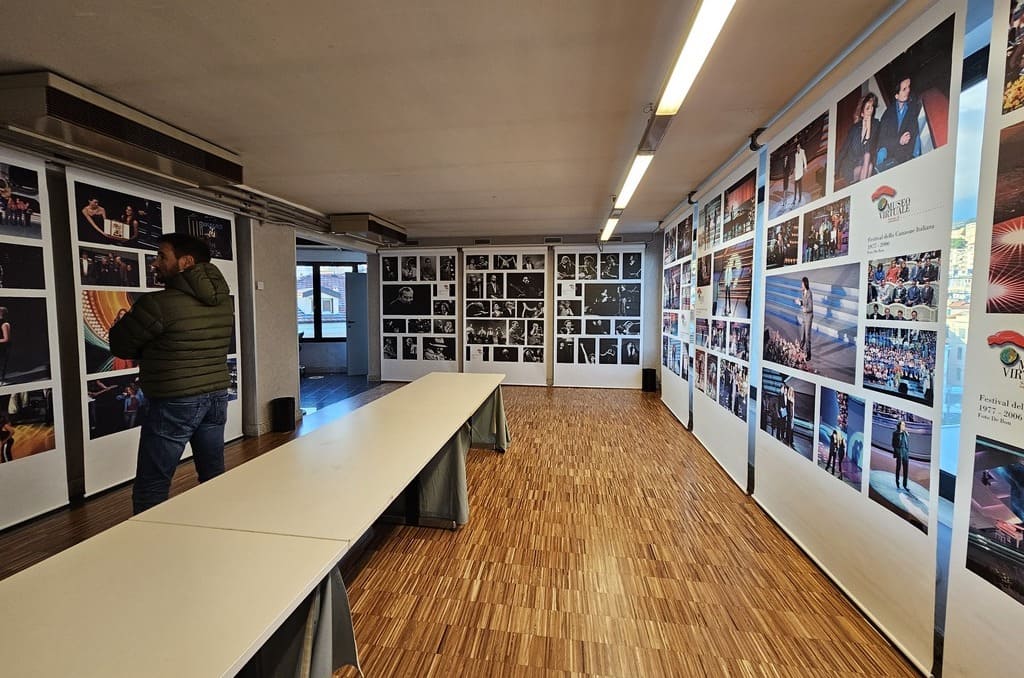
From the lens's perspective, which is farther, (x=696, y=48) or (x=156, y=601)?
(x=696, y=48)

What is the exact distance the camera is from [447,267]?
8758 mm

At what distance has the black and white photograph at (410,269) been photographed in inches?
348

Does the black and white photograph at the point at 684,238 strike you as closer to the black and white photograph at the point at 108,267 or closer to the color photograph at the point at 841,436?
the color photograph at the point at 841,436

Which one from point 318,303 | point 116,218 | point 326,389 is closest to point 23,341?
point 116,218

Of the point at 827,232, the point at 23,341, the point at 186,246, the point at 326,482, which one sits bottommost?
the point at 326,482

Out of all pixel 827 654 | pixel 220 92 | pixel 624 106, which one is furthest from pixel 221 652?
pixel 624 106

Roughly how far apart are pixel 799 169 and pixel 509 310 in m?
6.27

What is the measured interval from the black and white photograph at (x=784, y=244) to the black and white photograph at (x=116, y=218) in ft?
16.3

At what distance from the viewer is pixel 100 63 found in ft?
7.68

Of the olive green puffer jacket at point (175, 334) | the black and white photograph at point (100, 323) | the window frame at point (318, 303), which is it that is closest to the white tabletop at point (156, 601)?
the olive green puffer jacket at point (175, 334)

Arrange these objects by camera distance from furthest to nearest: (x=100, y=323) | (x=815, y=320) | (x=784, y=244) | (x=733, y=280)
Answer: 1. (x=733, y=280)
2. (x=100, y=323)
3. (x=784, y=244)
4. (x=815, y=320)

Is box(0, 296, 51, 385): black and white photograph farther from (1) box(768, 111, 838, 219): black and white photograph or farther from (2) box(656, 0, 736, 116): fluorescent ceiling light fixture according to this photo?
(1) box(768, 111, 838, 219): black and white photograph

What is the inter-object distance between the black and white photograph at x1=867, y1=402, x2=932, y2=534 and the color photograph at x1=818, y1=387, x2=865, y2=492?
0.09 meters

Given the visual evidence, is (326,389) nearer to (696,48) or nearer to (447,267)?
(447,267)
